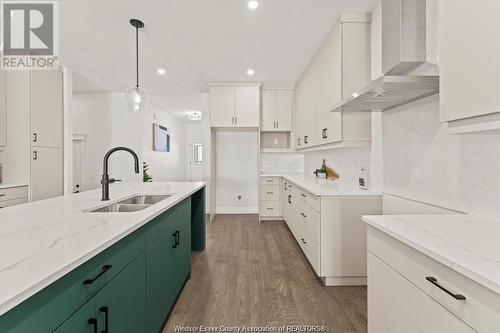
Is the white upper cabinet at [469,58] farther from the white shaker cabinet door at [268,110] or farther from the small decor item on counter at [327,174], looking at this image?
the white shaker cabinet door at [268,110]

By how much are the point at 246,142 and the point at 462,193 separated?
440 cm

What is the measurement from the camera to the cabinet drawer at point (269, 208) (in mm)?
4855

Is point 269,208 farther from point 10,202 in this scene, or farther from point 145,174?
point 10,202

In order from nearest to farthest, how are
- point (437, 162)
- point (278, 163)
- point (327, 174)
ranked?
point (437, 162) → point (327, 174) → point (278, 163)

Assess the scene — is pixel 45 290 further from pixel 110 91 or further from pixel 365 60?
pixel 110 91

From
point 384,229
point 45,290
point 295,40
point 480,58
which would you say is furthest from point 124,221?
point 295,40

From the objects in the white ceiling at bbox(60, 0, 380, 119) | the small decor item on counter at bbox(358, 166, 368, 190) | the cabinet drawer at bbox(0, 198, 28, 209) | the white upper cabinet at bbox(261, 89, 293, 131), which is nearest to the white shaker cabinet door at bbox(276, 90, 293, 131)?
the white upper cabinet at bbox(261, 89, 293, 131)

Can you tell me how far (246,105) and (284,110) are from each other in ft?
2.49

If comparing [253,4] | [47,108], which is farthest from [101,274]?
[47,108]

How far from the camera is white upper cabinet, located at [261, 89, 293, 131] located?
484 centimetres

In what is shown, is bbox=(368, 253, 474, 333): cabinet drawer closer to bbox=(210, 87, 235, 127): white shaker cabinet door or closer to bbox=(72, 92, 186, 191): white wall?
bbox=(210, 87, 235, 127): white shaker cabinet door

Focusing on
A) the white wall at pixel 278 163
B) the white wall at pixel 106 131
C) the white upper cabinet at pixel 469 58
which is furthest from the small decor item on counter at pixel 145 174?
the white upper cabinet at pixel 469 58

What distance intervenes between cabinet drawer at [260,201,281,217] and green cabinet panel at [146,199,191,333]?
2.64 m

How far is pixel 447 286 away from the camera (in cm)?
84
